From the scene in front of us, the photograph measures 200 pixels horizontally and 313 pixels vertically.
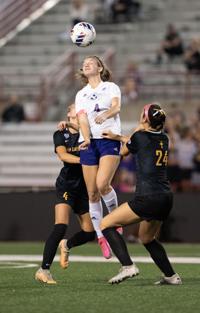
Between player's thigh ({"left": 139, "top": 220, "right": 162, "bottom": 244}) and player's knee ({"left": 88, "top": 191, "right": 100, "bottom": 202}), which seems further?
player's knee ({"left": 88, "top": 191, "right": 100, "bottom": 202})

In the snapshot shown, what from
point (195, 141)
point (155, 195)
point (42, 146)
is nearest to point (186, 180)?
point (195, 141)

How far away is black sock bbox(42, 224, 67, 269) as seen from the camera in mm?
11742

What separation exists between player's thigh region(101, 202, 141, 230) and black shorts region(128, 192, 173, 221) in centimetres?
4

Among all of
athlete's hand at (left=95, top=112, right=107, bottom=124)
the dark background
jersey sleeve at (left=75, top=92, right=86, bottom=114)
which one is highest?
jersey sleeve at (left=75, top=92, right=86, bottom=114)

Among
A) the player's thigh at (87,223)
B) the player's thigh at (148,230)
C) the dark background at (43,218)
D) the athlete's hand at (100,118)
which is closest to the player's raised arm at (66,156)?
the athlete's hand at (100,118)

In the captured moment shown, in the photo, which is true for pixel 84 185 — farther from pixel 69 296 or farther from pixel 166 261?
pixel 69 296

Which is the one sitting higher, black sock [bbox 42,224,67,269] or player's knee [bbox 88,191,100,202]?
player's knee [bbox 88,191,100,202]

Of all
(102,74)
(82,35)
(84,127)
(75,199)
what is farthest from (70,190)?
(82,35)

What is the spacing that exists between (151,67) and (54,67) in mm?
2248

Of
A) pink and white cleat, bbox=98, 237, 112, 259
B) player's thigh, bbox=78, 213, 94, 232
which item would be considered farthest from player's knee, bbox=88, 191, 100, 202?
pink and white cleat, bbox=98, 237, 112, 259

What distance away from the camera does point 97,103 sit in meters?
12.6

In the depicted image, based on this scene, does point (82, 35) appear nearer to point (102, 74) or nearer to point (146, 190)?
point (102, 74)

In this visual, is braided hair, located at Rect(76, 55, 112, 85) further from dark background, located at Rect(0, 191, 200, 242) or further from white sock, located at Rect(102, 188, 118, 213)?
dark background, located at Rect(0, 191, 200, 242)

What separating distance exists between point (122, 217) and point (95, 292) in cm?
80
